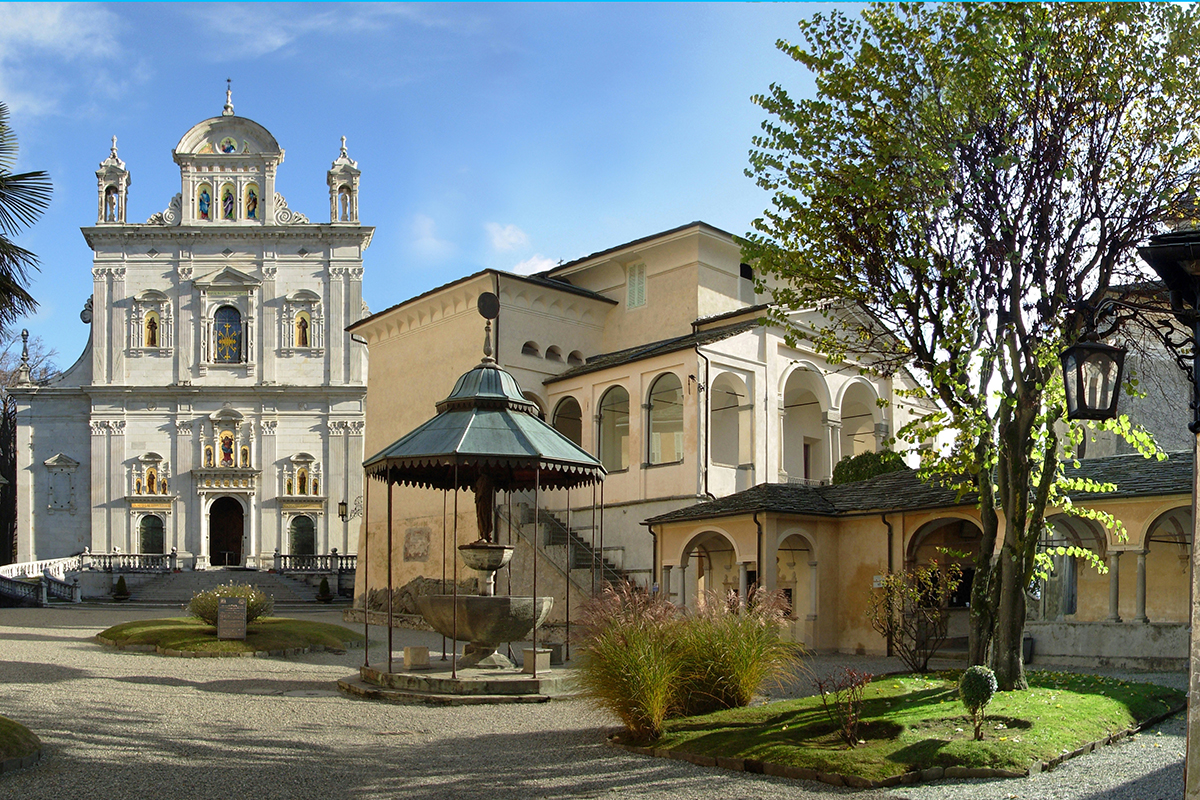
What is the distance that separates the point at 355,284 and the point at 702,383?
33.5 meters

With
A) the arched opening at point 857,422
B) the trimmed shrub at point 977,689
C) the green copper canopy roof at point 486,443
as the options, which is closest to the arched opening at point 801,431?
the arched opening at point 857,422

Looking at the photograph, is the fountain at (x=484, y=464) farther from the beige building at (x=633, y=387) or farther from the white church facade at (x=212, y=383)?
the white church facade at (x=212, y=383)

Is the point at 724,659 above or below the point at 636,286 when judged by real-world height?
below

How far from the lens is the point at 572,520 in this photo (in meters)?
30.0

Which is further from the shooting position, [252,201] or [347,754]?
[252,201]

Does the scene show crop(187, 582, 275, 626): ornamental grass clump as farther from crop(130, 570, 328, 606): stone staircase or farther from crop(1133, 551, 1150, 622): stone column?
crop(130, 570, 328, 606): stone staircase

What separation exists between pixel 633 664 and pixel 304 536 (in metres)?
46.2

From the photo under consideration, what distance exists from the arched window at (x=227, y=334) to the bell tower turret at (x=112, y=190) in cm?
685

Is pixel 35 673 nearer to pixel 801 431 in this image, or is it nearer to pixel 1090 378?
pixel 1090 378

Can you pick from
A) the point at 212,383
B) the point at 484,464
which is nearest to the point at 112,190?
the point at 212,383

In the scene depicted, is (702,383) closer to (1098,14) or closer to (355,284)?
(1098,14)

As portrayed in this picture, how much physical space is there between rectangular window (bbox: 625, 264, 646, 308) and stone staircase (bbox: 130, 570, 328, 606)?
2057 centimetres

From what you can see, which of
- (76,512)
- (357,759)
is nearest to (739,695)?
(357,759)

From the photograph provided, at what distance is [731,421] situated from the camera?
30.9 m
